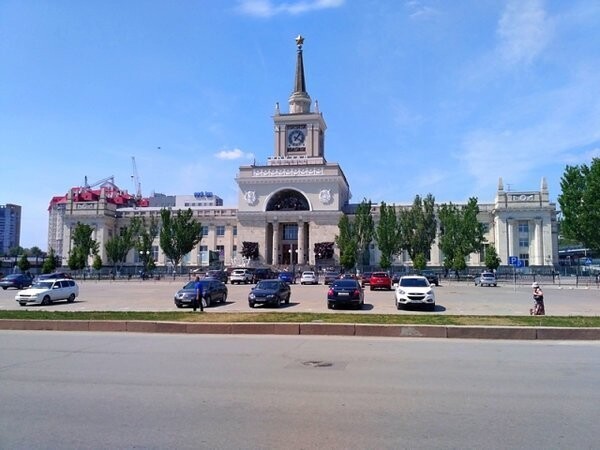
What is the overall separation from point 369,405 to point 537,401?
2522 mm

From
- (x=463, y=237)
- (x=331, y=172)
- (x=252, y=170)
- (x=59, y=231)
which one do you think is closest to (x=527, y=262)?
(x=463, y=237)

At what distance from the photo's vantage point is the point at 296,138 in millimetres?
98875

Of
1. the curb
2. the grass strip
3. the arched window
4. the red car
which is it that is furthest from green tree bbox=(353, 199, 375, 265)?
the curb

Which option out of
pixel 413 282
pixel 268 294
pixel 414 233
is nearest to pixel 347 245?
pixel 414 233

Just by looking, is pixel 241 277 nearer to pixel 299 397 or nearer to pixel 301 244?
pixel 301 244

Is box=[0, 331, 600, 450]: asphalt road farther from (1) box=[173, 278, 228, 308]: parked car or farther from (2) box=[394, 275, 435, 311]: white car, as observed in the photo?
(1) box=[173, 278, 228, 308]: parked car

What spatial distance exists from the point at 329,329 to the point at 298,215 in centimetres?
7530

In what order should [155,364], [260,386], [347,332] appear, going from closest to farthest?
[260,386]
[155,364]
[347,332]

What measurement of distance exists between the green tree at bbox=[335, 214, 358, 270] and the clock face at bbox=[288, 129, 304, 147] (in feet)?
74.7

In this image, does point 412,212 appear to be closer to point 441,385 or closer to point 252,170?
point 252,170

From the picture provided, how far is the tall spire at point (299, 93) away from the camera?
99.9 meters

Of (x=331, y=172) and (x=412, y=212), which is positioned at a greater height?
(x=331, y=172)

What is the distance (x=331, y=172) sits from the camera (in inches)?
3561

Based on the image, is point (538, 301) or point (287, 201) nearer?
point (538, 301)
